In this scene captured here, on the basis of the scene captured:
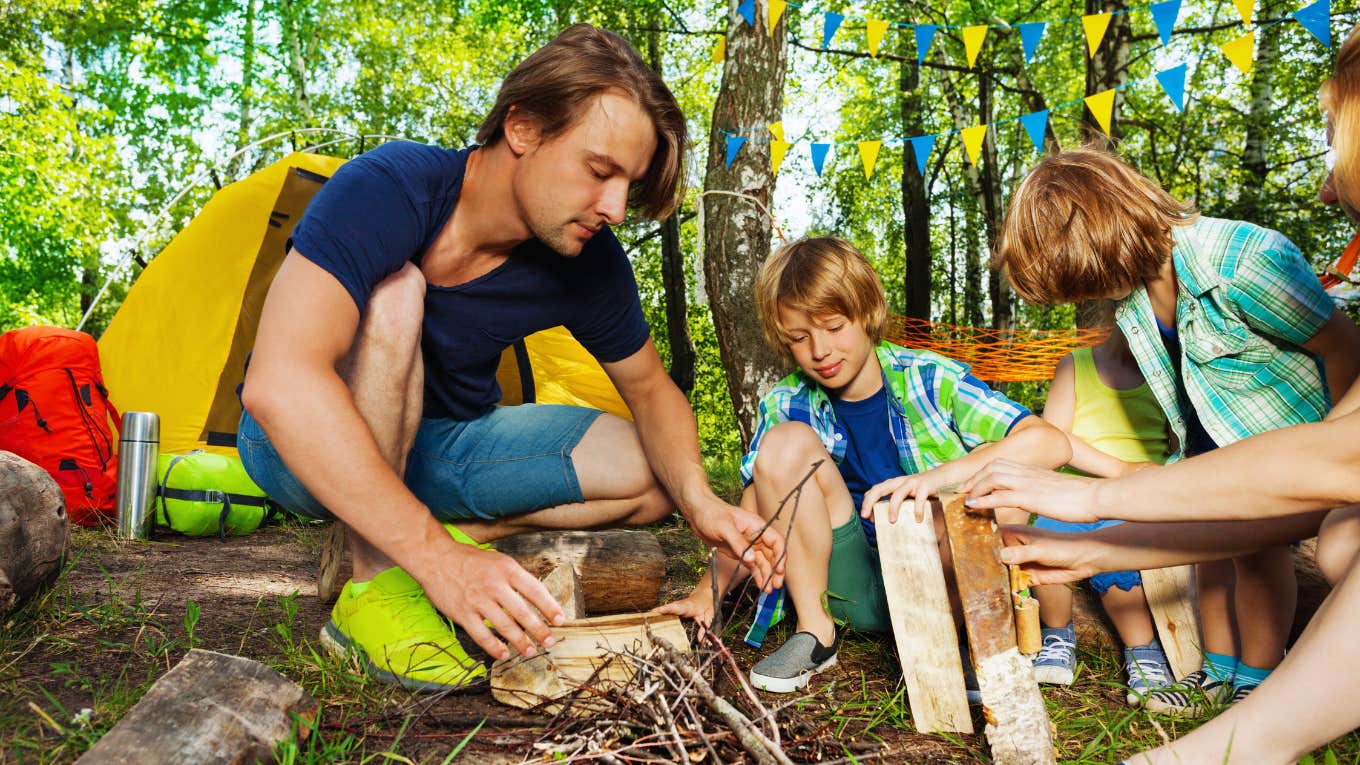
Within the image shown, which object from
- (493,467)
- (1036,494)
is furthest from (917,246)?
(1036,494)

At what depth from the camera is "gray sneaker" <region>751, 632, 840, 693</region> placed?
191 centimetres

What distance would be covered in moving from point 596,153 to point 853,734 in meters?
1.36

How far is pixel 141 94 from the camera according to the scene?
16.0 meters

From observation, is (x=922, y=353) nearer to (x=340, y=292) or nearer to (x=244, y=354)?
(x=340, y=292)

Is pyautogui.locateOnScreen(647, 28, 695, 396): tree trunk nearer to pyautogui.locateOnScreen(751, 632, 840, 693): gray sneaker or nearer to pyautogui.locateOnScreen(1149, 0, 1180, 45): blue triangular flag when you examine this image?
pyautogui.locateOnScreen(1149, 0, 1180, 45): blue triangular flag

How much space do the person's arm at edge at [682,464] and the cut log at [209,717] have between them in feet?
3.00

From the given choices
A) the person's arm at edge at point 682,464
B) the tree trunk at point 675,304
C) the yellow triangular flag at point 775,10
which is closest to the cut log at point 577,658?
the person's arm at edge at point 682,464

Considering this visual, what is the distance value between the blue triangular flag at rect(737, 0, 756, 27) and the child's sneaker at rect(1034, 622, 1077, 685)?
3.30 m

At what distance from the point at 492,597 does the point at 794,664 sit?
2.64 ft

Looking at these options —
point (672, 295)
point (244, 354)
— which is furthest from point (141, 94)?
point (244, 354)

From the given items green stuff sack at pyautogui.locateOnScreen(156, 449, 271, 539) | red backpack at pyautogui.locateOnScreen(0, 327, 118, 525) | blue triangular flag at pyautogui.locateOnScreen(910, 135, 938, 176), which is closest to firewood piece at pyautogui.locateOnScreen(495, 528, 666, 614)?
green stuff sack at pyautogui.locateOnScreen(156, 449, 271, 539)

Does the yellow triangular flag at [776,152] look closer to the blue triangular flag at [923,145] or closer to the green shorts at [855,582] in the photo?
the blue triangular flag at [923,145]

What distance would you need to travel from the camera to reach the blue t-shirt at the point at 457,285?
1.83m

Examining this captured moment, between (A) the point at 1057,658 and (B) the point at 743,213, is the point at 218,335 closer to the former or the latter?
(B) the point at 743,213
